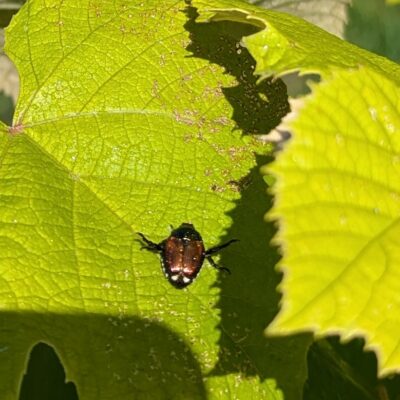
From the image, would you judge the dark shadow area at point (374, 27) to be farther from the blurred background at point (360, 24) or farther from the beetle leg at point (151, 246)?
the beetle leg at point (151, 246)

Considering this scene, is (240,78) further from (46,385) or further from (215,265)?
(46,385)

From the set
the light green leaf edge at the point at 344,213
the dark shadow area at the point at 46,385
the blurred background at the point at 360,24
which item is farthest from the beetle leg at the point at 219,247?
A: the blurred background at the point at 360,24

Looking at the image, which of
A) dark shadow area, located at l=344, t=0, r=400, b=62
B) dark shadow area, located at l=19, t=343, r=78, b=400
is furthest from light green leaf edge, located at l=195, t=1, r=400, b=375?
dark shadow area, located at l=344, t=0, r=400, b=62

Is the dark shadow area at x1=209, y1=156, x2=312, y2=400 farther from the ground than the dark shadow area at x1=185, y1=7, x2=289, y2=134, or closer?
closer

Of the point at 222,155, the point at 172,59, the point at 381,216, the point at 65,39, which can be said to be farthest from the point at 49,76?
the point at 381,216

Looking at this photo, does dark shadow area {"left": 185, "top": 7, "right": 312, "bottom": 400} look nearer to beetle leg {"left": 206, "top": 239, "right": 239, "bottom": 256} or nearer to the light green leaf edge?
beetle leg {"left": 206, "top": 239, "right": 239, "bottom": 256}

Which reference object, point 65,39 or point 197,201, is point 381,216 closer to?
point 197,201
